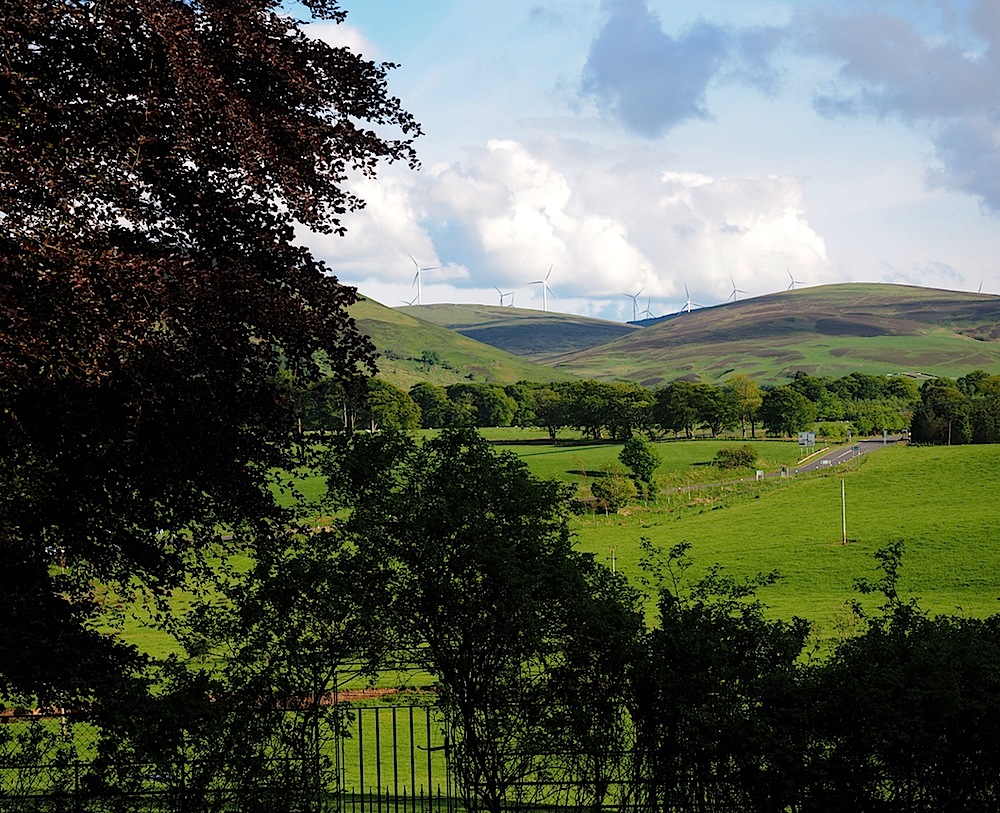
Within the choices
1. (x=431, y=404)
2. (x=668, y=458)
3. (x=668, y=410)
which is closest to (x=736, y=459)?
(x=668, y=458)

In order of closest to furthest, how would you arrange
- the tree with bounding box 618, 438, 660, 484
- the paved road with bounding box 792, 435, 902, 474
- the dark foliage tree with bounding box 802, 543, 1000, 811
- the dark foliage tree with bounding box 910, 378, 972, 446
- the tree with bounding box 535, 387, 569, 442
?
1. the dark foliage tree with bounding box 802, 543, 1000, 811
2. the tree with bounding box 618, 438, 660, 484
3. the paved road with bounding box 792, 435, 902, 474
4. the dark foliage tree with bounding box 910, 378, 972, 446
5. the tree with bounding box 535, 387, 569, 442

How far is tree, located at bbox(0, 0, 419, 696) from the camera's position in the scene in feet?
24.7

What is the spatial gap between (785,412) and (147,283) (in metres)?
121

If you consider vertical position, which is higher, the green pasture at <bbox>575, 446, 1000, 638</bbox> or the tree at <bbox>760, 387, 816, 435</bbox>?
the tree at <bbox>760, 387, 816, 435</bbox>

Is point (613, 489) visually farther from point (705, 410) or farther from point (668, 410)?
point (705, 410)

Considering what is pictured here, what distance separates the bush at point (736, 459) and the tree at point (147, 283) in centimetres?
8987

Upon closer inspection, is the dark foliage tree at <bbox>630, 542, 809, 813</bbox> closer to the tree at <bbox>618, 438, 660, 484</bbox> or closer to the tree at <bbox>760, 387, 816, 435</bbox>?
the tree at <bbox>618, 438, 660, 484</bbox>

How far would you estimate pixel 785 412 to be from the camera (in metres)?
122

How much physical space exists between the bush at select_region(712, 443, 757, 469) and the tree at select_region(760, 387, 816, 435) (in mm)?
25783

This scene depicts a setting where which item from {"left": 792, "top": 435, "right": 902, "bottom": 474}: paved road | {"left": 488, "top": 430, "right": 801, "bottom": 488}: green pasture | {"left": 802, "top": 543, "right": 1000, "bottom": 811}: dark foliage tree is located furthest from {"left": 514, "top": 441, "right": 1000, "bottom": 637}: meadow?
{"left": 802, "top": 543, "right": 1000, "bottom": 811}: dark foliage tree

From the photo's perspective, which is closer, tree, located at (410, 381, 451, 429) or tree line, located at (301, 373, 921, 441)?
tree line, located at (301, 373, 921, 441)

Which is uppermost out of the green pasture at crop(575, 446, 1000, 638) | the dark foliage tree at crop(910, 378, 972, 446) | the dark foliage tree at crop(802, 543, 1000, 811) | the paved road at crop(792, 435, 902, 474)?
the dark foliage tree at crop(910, 378, 972, 446)

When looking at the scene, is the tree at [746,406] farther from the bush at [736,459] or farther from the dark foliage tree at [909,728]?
the dark foliage tree at [909,728]

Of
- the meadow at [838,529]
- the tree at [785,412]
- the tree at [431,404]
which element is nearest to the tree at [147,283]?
the meadow at [838,529]
